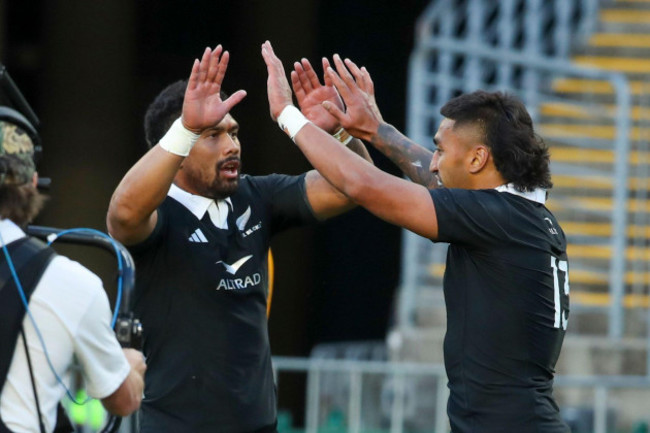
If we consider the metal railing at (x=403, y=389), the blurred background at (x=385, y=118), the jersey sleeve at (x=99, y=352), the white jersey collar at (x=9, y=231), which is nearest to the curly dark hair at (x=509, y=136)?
the jersey sleeve at (x=99, y=352)

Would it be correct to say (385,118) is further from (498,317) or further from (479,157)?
(498,317)

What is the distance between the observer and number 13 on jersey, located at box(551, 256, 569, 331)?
4.69 meters

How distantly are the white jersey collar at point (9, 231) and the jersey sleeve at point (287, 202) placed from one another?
5.88ft

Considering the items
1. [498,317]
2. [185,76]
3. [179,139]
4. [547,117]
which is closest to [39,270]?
[179,139]

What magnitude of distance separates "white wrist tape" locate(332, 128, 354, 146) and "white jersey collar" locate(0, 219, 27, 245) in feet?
6.15

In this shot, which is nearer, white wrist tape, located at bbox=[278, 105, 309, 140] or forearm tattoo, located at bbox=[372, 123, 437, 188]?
white wrist tape, located at bbox=[278, 105, 309, 140]

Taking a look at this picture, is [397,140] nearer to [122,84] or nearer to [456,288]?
[456,288]

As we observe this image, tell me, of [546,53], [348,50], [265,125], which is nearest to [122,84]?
[265,125]

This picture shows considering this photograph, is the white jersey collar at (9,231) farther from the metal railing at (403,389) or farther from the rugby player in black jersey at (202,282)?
the metal railing at (403,389)

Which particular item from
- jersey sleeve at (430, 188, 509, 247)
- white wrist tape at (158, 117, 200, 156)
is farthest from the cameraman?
jersey sleeve at (430, 188, 509, 247)

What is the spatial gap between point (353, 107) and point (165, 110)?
826mm

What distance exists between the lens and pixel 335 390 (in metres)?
10.4

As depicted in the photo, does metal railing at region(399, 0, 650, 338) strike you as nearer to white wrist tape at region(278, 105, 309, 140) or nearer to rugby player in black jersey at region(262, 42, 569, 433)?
rugby player in black jersey at region(262, 42, 569, 433)

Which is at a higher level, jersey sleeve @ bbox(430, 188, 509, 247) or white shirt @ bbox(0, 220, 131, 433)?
jersey sleeve @ bbox(430, 188, 509, 247)
